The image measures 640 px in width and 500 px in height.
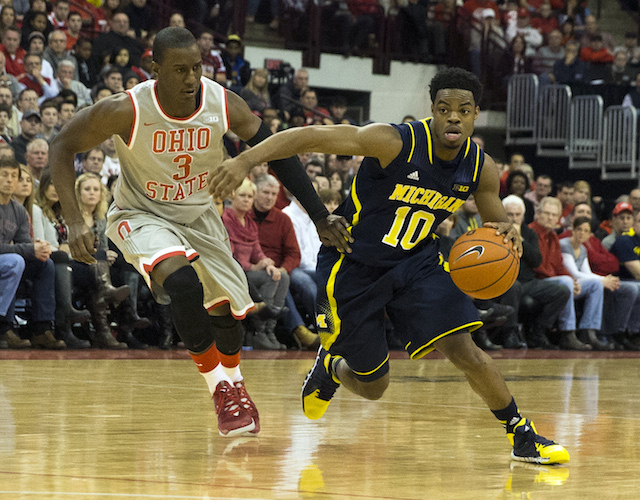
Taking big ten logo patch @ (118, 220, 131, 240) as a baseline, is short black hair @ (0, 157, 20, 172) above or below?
below

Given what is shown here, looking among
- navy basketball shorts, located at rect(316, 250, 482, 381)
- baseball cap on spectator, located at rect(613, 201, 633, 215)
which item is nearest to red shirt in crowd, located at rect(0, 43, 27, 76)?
baseball cap on spectator, located at rect(613, 201, 633, 215)

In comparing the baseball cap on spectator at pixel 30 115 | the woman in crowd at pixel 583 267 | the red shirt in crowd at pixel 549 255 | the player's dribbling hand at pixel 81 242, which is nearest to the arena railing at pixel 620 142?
the woman in crowd at pixel 583 267

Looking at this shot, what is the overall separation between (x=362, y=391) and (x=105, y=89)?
7170mm

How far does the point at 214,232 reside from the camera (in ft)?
15.9

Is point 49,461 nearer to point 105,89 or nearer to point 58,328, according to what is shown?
point 58,328

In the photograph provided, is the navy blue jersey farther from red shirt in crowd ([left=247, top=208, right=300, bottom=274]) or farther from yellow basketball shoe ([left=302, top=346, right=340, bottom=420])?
red shirt in crowd ([left=247, top=208, right=300, bottom=274])

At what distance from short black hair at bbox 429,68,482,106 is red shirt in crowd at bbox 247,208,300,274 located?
17.7 feet

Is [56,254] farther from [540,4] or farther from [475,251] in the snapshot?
[540,4]

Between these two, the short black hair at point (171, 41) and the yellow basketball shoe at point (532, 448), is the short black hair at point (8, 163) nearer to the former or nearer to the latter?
the short black hair at point (171, 41)

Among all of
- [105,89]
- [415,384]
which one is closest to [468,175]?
[415,384]

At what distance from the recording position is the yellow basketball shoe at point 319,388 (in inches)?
192

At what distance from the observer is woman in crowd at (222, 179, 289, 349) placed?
928 cm

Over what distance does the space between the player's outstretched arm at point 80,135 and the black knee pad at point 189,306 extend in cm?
39

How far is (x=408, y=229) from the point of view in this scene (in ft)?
14.5
